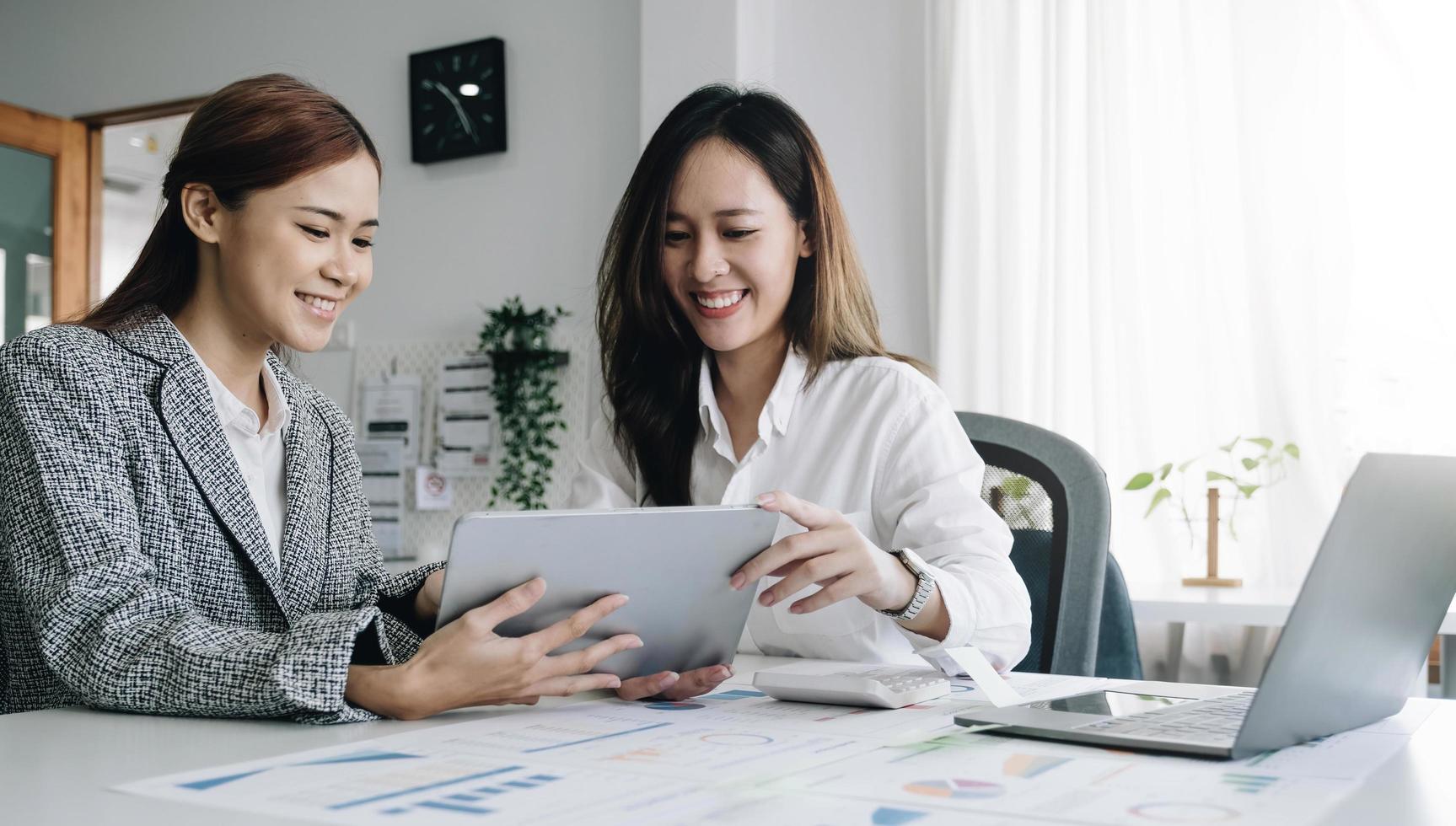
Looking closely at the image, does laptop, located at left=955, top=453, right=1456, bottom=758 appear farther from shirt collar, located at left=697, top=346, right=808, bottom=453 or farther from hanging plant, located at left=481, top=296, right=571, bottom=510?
hanging plant, located at left=481, top=296, right=571, bottom=510

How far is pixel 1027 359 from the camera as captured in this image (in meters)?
2.94

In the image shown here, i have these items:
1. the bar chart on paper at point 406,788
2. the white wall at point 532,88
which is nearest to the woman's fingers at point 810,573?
the bar chart on paper at point 406,788

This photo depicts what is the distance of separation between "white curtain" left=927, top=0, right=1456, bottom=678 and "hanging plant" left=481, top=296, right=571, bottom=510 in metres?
1.08

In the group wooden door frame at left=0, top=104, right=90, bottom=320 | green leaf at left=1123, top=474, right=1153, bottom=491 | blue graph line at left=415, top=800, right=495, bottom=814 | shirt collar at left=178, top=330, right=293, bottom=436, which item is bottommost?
blue graph line at left=415, top=800, right=495, bottom=814

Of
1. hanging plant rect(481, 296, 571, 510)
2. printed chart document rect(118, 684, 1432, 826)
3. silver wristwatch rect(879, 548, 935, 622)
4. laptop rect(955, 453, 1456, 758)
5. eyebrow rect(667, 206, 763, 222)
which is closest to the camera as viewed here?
printed chart document rect(118, 684, 1432, 826)

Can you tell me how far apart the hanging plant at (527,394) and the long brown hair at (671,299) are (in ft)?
5.75

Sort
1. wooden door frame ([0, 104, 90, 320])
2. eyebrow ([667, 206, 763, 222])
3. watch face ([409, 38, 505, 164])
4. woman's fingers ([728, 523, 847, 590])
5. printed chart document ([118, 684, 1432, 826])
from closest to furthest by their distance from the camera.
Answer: printed chart document ([118, 684, 1432, 826])
woman's fingers ([728, 523, 847, 590])
eyebrow ([667, 206, 763, 222])
watch face ([409, 38, 505, 164])
wooden door frame ([0, 104, 90, 320])

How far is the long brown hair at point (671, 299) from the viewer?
159 cm

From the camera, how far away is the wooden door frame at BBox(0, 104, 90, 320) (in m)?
4.09

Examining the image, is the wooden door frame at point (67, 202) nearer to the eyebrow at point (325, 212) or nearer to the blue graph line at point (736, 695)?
the eyebrow at point (325, 212)

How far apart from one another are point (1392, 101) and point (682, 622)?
89.9 inches

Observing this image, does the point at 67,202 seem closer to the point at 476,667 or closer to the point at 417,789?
the point at 476,667

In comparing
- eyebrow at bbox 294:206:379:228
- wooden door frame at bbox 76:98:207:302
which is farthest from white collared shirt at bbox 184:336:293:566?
wooden door frame at bbox 76:98:207:302

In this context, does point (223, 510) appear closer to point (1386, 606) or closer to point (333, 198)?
point (333, 198)
